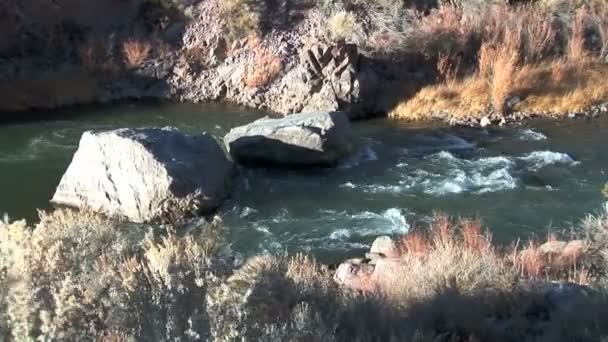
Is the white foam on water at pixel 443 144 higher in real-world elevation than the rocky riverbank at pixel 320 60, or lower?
lower

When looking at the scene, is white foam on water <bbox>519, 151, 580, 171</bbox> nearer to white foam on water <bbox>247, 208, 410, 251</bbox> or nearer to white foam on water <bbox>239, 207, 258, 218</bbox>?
white foam on water <bbox>247, 208, 410, 251</bbox>

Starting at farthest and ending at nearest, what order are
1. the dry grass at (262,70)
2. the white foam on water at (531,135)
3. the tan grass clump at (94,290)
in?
the dry grass at (262,70)
the white foam on water at (531,135)
the tan grass clump at (94,290)

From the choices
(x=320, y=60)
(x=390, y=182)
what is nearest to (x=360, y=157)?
(x=390, y=182)

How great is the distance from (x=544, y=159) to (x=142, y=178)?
6524mm

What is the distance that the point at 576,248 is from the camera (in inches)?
332

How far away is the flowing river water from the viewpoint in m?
11.0

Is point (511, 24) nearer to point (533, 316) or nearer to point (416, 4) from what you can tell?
point (416, 4)

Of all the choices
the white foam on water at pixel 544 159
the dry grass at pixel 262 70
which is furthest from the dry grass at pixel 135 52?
the white foam on water at pixel 544 159

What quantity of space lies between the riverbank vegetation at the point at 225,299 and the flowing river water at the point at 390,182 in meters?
4.07

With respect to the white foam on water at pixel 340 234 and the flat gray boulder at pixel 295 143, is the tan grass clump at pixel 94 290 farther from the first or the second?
the flat gray boulder at pixel 295 143

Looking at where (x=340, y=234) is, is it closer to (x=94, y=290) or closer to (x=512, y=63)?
(x=94, y=290)

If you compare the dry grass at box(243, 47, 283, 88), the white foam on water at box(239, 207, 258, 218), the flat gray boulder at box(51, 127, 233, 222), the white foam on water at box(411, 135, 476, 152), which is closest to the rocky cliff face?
the dry grass at box(243, 47, 283, 88)

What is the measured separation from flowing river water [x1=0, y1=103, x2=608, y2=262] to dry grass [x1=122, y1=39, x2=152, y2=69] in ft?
10.00

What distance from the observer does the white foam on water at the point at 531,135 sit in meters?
15.0
